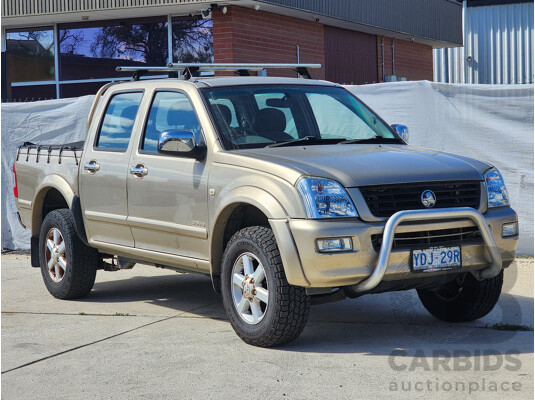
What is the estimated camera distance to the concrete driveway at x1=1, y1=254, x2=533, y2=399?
507cm

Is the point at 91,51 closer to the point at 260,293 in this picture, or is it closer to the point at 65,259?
the point at 65,259

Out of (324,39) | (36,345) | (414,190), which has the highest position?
(324,39)

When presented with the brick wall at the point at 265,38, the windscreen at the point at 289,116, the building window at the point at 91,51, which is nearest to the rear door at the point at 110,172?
the windscreen at the point at 289,116

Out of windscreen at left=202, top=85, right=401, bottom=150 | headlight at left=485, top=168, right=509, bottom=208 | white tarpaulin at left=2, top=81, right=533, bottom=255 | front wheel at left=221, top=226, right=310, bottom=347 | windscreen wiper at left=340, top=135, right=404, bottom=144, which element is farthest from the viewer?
white tarpaulin at left=2, top=81, right=533, bottom=255

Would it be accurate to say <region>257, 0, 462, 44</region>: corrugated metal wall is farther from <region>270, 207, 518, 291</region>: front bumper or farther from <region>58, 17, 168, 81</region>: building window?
<region>270, 207, 518, 291</region>: front bumper

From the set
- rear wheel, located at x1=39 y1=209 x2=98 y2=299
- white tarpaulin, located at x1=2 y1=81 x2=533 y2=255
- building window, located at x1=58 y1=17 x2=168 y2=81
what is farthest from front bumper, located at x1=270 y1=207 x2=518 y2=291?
building window, located at x1=58 y1=17 x2=168 y2=81

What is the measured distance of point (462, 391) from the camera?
490 cm

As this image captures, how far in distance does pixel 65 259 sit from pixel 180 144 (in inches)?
88.9

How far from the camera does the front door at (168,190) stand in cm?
656

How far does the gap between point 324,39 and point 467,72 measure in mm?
12247

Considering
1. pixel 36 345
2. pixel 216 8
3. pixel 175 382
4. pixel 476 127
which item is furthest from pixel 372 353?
pixel 216 8

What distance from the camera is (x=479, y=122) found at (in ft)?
32.7

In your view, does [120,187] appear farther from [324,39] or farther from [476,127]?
[324,39]

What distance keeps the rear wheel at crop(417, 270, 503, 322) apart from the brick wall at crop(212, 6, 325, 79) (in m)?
9.88
